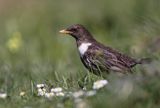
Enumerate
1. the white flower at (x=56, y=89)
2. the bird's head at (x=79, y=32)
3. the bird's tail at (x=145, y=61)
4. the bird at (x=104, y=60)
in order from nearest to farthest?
the white flower at (x=56, y=89)
the bird's tail at (x=145, y=61)
the bird at (x=104, y=60)
the bird's head at (x=79, y=32)

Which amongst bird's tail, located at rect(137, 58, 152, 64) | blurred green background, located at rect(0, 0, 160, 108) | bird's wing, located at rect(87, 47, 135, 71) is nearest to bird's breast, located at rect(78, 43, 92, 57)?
bird's wing, located at rect(87, 47, 135, 71)

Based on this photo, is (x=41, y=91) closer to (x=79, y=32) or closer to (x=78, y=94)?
(x=78, y=94)

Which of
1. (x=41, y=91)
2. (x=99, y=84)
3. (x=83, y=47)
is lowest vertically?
(x=41, y=91)

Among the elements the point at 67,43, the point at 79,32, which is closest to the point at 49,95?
the point at 79,32

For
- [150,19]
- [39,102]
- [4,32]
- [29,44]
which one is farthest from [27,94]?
[4,32]

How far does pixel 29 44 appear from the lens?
1432 centimetres

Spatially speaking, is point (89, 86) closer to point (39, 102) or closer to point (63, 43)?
point (39, 102)

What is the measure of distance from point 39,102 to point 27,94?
2.06 ft

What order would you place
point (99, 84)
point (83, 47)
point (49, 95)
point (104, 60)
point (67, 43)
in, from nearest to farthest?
point (99, 84), point (49, 95), point (104, 60), point (83, 47), point (67, 43)

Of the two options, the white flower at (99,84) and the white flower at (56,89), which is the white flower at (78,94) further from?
the white flower at (56,89)

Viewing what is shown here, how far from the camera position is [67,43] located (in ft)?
47.0

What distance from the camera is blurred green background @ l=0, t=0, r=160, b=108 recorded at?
7566 mm

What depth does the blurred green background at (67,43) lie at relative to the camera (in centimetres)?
757

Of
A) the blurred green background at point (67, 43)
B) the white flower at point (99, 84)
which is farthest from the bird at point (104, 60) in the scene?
the white flower at point (99, 84)
